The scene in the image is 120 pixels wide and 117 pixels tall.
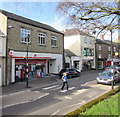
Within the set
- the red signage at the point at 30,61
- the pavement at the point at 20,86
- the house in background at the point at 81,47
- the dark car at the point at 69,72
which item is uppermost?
the house in background at the point at 81,47

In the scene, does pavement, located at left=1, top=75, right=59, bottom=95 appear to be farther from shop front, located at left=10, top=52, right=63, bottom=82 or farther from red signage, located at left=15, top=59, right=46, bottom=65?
red signage, located at left=15, top=59, right=46, bottom=65

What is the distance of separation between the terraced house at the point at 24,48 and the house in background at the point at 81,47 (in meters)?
7.75

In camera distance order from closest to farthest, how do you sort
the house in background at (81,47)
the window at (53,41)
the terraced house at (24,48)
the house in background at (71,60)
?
1. the terraced house at (24,48)
2. the window at (53,41)
3. the house in background at (71,60)
4. the house in background at (81,47)

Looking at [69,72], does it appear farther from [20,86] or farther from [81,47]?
[81,47]

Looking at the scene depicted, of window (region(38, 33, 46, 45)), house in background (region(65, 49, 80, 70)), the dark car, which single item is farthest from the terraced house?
the dark car

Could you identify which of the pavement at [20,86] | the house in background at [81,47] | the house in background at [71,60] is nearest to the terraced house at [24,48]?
the pavement at [20,86]

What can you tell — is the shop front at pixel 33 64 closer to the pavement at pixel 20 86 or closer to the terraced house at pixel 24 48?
the terraced house at pixel 24 48

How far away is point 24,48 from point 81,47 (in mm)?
17174

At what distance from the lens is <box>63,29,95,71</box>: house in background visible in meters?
30.5

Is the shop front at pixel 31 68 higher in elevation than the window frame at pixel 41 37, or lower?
lower

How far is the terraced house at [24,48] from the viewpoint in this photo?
1439 cm

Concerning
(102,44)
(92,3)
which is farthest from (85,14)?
(102,44)

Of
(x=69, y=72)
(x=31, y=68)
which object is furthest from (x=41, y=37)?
(x=69, y=72)

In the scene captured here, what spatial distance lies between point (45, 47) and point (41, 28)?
10.1ft
